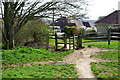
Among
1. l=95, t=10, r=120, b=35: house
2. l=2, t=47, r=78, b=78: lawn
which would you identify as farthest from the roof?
l=2, t=47, r=78, b=78: lawn

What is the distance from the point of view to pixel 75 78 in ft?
18.2

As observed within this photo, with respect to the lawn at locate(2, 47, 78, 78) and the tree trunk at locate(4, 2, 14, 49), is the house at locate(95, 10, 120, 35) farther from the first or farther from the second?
the lawn at locate(2, 47, 78, 78)

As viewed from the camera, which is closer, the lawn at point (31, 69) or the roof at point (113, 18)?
the lawn at point (31, 69)

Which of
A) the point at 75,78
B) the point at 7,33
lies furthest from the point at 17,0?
the point at 75,78

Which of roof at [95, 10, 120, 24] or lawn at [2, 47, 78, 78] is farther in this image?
roof at [95, 10, 120, 24]

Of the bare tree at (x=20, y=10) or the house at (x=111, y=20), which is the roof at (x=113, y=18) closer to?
the house at (x=111, y=20)

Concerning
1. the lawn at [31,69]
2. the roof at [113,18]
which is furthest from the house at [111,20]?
the lawn at [31,69]

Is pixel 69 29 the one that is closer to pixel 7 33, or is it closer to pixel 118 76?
pixel 7 33

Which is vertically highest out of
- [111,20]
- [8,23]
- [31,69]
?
[111,20]

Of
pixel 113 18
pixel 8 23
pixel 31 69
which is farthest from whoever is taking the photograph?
pixel 113 18

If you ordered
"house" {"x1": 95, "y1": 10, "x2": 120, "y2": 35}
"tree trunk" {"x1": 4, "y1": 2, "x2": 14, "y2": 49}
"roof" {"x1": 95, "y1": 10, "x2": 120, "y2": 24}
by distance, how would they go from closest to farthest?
"tree trunk" {"x1": 4, "y1": 2, "x2": 14, "y2": 49} → "house" {"x1": 95, "y1": 10, "x2": 120, "y2": 35} → "roof" {"x1": 95, "y1": 10, "x2": 120, "y2": 24}

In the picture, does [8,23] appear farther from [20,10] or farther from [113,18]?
[113,18]

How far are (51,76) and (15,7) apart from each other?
8.63m

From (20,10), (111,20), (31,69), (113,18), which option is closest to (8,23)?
(20,10)
